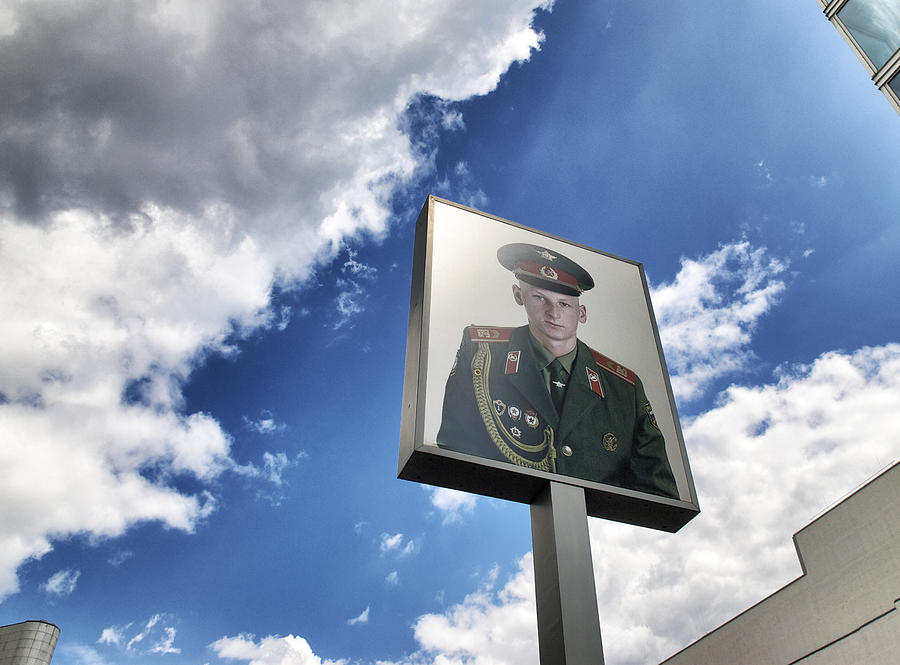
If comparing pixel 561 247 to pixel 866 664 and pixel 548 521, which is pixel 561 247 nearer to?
pixel 548 521

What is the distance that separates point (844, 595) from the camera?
14.7 metres

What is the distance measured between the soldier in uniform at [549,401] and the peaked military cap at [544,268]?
2 cm

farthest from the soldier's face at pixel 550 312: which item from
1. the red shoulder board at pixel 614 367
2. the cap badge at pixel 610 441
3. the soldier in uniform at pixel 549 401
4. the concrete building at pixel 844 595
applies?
the concrete building at pixel 844 595

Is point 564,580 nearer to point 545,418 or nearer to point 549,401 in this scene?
point 545,418

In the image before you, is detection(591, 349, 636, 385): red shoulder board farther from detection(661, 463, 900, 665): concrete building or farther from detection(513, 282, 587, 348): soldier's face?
detection(661, 463, 900, 665): concrete building

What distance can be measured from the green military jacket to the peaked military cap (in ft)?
2.80

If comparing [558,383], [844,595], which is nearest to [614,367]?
[558,383]

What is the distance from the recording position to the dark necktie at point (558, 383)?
6266 millimetres

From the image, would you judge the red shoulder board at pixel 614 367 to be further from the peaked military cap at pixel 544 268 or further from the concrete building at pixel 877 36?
the concrete building at pixel 877 36

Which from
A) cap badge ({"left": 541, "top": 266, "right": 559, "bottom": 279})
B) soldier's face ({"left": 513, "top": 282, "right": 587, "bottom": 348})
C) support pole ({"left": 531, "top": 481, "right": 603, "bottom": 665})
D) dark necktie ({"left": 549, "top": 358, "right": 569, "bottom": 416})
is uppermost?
cap badge ({"left": 541, "top": 266, "right": 559, "bottom": 279})

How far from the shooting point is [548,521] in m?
5.36

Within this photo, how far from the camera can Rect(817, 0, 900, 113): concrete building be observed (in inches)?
377

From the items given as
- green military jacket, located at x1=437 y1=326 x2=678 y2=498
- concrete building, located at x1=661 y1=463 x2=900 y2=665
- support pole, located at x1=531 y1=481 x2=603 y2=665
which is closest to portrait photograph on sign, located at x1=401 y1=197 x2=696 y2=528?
green military jacket, located at x1=437 y1=326 x2=678 y2=498

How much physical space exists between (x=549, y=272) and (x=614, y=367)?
1.37m
